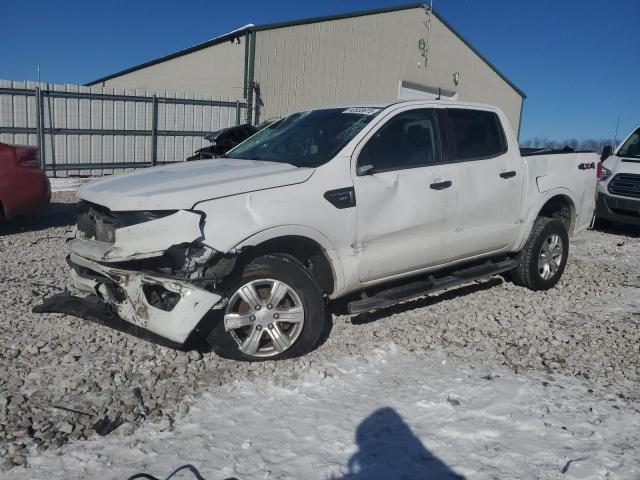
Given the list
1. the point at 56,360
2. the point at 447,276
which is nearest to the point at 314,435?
the point at 56,360

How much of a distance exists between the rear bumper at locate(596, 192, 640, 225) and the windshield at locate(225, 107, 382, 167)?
21.7 ft

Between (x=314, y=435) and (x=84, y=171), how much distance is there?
13599 mm

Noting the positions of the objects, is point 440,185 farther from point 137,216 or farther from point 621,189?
point 621,189

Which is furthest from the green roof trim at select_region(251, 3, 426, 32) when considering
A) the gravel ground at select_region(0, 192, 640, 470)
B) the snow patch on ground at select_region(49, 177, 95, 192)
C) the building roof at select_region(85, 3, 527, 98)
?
the gravel ground at select_region(0, 192, 640, 470)

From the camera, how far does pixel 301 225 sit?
386cm

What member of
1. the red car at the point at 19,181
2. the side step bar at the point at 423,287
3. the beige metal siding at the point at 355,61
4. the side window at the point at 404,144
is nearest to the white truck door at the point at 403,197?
the side window at the point at 404,144

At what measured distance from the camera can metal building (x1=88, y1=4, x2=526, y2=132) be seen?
1670cm

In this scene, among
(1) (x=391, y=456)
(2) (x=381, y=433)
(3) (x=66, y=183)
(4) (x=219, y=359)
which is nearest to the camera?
(1) (x=391, y=456)

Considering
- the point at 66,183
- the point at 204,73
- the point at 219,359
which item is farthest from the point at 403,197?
the point at 204,73

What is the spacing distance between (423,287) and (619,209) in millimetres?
6502

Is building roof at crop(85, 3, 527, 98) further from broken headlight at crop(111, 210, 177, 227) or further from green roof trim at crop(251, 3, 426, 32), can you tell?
broken headlight at crop(111, 210, 177, 227)

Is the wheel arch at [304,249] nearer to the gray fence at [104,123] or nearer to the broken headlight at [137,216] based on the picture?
the broken headlight at [137,216]

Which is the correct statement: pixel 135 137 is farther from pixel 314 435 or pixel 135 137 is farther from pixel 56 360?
pixel 314 435

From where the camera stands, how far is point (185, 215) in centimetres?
348
